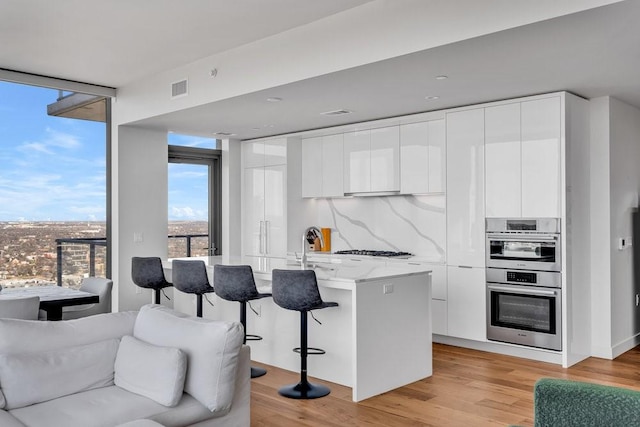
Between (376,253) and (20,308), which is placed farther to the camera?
(376,253)

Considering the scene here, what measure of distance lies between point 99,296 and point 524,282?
3.90 meters

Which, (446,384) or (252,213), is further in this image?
(252,213)

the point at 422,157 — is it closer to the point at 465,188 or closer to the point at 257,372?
the point at 465,188

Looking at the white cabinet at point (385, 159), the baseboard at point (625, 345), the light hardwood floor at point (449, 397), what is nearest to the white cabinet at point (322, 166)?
the white cabinet at point (385, 159)

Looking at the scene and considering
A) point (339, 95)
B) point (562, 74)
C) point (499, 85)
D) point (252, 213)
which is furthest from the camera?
point (252, 213)

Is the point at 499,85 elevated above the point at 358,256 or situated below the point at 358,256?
above

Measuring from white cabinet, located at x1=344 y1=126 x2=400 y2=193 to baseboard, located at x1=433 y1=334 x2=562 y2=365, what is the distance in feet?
5.78

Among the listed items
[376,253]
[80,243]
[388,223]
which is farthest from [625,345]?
[80,243]

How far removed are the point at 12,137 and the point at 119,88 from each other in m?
1.36

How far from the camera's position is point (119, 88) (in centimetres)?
688

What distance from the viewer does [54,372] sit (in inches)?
115

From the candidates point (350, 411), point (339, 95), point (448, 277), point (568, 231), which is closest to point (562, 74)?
point (568, 231)

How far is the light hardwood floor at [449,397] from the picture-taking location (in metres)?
3.77

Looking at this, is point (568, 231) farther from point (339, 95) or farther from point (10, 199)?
point (10, 199)
